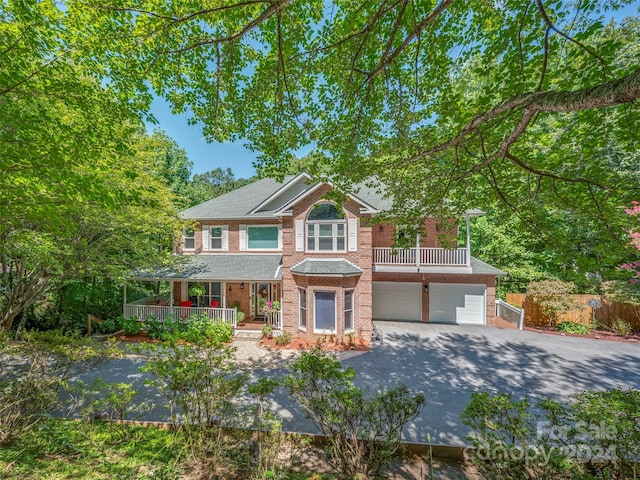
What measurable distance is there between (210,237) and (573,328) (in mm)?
19163

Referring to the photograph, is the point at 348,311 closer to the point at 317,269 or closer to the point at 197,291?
the point at 317,269

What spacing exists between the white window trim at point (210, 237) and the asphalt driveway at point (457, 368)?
19.8 ft

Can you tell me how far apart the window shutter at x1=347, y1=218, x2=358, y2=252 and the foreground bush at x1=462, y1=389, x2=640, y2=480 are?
308 inches

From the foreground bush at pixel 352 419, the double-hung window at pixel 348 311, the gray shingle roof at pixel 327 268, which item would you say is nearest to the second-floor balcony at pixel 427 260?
the gray shingle roof at pixel 327 268

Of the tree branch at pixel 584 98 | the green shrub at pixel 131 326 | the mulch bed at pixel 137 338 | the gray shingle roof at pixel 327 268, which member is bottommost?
the mulch bed at pixel 137 338

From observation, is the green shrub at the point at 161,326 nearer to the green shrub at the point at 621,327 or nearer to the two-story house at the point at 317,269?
the two-story house at the point at 317,269

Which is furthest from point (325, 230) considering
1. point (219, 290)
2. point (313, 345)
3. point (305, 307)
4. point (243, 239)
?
point (219, 290)

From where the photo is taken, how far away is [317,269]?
10914mm

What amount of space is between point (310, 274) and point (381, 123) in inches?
263

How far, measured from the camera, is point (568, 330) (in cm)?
1244

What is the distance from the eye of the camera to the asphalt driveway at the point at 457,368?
590 cm

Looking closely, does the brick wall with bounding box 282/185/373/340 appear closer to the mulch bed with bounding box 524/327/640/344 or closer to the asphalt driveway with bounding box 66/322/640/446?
the asphalt driveway with bounding box 66/322/640/446

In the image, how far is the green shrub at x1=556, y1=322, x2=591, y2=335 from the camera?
40.2 ft

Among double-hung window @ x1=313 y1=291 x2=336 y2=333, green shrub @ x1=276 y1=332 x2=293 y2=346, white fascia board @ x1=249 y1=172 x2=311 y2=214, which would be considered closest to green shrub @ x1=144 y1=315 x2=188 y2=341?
green shrub @ x1=276 y1=332 x2=293 y2=346
